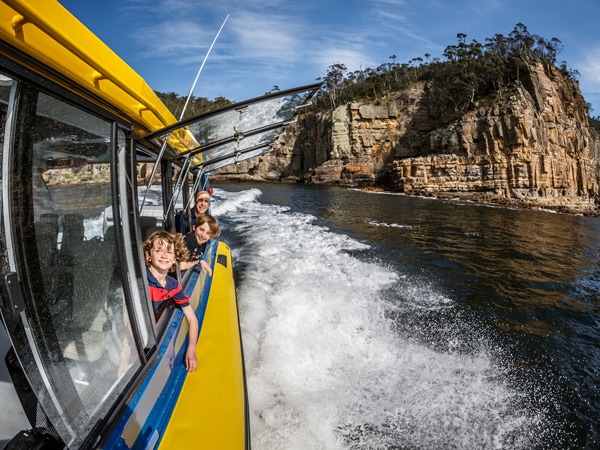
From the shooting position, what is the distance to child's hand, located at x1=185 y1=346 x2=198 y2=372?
2.36 meters

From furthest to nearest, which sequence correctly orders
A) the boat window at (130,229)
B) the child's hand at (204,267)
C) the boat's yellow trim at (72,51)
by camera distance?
the child's hand at (204,267)
the boat window at (130,229)
the boat's yellow trim at (72,51)

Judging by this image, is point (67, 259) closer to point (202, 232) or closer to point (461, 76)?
point (202, 232)

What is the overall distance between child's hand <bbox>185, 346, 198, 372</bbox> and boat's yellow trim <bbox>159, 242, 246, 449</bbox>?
4 centimetres

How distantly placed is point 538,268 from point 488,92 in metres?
46.3

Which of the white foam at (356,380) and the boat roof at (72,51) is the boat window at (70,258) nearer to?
the boat roof at (72,51)

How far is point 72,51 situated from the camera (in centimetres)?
128

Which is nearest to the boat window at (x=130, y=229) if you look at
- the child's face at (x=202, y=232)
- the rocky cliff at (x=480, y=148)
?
the child's face at (x=202, y=232)

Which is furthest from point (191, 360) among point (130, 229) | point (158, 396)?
point (130, 229)

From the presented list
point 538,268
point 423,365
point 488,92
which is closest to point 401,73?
point 488,92

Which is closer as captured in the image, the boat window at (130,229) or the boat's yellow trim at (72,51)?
the boat's yellow trim at (72,51)

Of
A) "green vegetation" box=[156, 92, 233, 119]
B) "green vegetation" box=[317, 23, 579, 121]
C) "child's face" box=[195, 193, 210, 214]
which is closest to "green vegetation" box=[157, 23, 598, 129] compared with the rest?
"green vegetation" box=[317, 23, 579, 121]

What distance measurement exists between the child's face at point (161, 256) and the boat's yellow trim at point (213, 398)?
2.38 ft

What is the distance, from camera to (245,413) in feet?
7.93

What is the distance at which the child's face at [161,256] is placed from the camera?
2484mm
